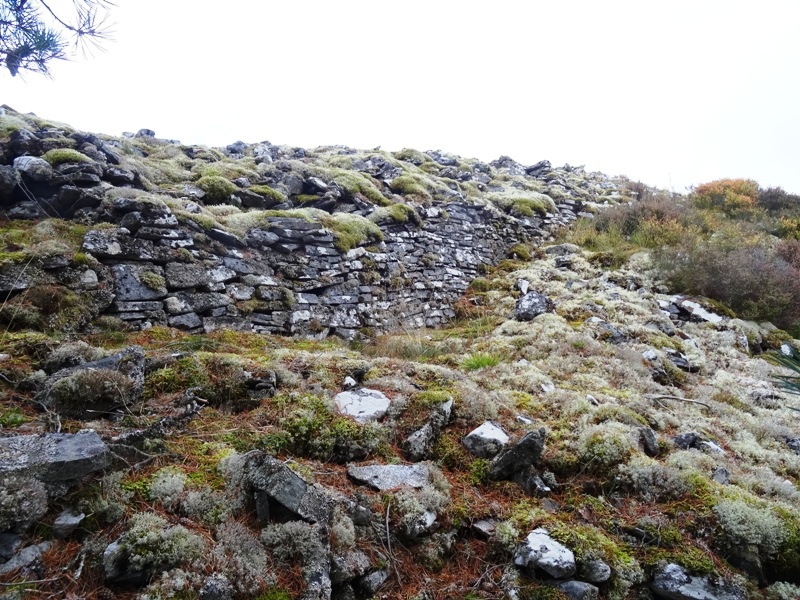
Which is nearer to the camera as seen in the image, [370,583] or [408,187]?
[370,583]

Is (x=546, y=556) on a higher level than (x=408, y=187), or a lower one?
lower

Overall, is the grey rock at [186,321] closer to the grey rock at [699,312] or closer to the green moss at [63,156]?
the green moss at [63,156]

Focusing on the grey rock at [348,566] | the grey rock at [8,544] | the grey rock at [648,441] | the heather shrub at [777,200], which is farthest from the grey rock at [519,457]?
the heather shrub at [777,200]

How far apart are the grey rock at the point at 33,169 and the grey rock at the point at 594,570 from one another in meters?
8.92

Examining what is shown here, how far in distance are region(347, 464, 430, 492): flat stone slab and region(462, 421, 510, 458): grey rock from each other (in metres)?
0.61

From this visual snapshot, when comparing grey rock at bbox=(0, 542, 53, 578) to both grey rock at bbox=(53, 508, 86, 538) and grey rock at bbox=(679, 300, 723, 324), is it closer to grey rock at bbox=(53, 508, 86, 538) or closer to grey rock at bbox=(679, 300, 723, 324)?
grey rock at bbox=(53, 508, 86, 538)

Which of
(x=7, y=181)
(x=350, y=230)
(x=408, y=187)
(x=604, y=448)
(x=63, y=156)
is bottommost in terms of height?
(x=604, y=448)

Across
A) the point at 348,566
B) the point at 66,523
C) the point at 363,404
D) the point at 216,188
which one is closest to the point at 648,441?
the point at 363,404

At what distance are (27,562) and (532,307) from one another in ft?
27.0

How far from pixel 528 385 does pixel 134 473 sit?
435 cm

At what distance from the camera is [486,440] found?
4.18 m

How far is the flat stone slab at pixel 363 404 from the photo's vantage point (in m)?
4.32

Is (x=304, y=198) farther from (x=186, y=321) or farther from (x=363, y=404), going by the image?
(x=363, y=404)

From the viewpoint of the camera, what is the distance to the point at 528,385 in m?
5.77
